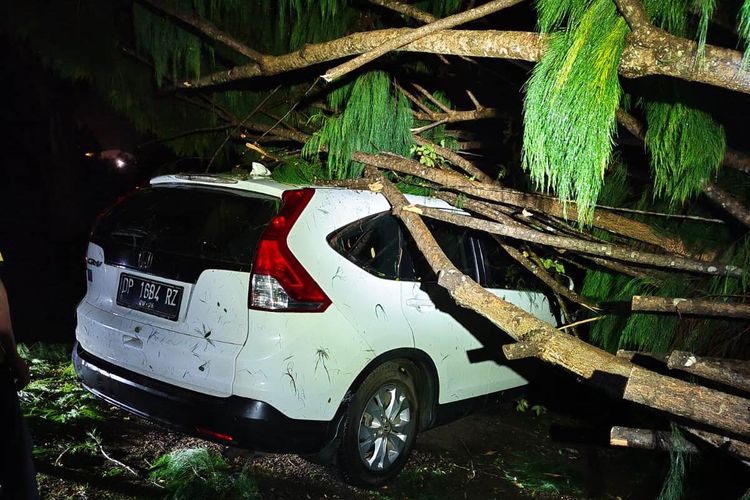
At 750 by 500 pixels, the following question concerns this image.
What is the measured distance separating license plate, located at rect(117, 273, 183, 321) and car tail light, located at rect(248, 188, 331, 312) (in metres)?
0.48

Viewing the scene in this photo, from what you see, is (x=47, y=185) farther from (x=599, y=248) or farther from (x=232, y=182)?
(x=599, y=248)

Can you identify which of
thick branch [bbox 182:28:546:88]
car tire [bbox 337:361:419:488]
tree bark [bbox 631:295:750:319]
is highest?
thick branch [bbox 182:28:546:88]

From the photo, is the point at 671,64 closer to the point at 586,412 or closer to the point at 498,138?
the point at 498,138

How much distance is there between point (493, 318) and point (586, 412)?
292cm

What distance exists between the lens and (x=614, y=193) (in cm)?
336

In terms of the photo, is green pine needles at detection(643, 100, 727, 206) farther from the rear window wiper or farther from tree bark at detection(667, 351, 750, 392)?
the rear window wiper

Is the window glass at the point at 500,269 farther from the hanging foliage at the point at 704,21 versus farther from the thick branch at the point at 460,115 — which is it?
the hanging foliage at the point at 704,21

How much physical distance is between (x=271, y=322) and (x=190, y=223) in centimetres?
89

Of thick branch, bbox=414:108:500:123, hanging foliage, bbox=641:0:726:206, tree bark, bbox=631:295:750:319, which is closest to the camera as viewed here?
hanging foliage, bbox=641:0:726:206

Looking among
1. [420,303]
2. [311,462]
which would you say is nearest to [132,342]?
[311,462]

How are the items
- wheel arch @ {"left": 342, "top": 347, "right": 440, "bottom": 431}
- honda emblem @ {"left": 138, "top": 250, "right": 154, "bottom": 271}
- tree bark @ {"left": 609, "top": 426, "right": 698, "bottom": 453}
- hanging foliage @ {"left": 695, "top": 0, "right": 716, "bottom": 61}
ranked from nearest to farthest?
hanging foliage @ {"left": 695, "top": 0, "right": 716, "bottom": 61} < tree bark @ {"left": 609, "top": 426, "right": 698, "bottom": 453} < honda emblem @ {"left": 138, "top": 250, "right": 154, "bottom": 271} < wheel arch @ {"left": 342, "top": 347, "right": 440, "bottom": 431}

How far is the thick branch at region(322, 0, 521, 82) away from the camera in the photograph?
2.34 m

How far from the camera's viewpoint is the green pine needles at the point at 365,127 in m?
3.72

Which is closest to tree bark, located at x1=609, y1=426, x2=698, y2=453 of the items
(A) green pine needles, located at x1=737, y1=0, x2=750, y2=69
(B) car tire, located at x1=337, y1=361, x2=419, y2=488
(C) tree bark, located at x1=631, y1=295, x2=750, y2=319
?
(C) tree bark, located at x1=631, y1=295, x2=750, y2=319
